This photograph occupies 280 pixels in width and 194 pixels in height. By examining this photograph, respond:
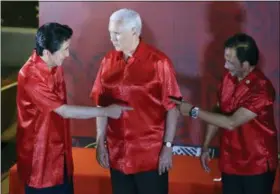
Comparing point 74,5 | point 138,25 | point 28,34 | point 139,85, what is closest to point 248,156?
point 139,85

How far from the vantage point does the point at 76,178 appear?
120 inches

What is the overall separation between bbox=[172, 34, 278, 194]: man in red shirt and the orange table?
57cm

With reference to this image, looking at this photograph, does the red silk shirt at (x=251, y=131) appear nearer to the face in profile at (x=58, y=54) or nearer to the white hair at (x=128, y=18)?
the white hair at (x=128, y=18)

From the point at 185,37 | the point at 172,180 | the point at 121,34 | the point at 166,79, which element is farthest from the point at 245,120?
the point at 185,37

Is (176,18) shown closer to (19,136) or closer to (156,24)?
(156,24)

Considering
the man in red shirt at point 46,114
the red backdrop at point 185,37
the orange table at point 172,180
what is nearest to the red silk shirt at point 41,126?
the man in red shirt at point 46,114

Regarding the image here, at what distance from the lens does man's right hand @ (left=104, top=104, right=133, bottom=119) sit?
89.7 inches

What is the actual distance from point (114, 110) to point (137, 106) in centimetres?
10

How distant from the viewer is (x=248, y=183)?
2342mm

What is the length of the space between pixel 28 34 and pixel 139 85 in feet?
12.0

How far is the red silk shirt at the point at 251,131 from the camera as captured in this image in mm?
2289

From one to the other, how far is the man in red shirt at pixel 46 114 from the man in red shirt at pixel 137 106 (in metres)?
0.09

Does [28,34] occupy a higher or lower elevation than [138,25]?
lower

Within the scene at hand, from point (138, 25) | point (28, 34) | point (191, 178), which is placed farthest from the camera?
point (28, 34)
